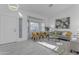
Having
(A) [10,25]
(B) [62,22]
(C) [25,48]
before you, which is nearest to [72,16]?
(B) [62,22]

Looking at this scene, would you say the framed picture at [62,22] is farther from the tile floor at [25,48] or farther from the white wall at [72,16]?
the tile floor at [25,48]

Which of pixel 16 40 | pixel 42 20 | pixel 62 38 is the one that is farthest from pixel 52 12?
pixel 16 40

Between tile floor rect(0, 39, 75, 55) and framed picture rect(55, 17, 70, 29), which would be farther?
framed picture rect(55, 17, 70, 29)

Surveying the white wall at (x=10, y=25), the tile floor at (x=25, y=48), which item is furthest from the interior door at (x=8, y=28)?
the tile floor at (x=25, y=48)

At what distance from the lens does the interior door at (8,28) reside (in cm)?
212

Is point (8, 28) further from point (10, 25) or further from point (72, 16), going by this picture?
point (72, 16)

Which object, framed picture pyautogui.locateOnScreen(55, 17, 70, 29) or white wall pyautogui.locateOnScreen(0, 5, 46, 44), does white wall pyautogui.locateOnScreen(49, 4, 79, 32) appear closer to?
framed picture pyautogui.locateOnScreen(55, 17, 70, 29)

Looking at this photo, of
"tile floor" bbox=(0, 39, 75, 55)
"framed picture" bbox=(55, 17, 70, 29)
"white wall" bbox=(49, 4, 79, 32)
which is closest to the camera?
"tile floor" bbox=(0, 39, 75, 55)

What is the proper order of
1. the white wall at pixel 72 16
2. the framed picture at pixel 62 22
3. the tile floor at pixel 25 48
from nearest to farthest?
1. the tile floor at pixel 25 48
2. the white wall at pixel 72 16
3. the framed picture at pixel 62 22

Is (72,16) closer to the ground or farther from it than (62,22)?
farther from it

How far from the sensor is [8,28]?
223 cm

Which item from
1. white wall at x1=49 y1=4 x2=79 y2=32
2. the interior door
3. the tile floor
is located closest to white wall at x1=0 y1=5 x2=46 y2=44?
the interior door

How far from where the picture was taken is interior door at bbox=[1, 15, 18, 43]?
212 centimetres
